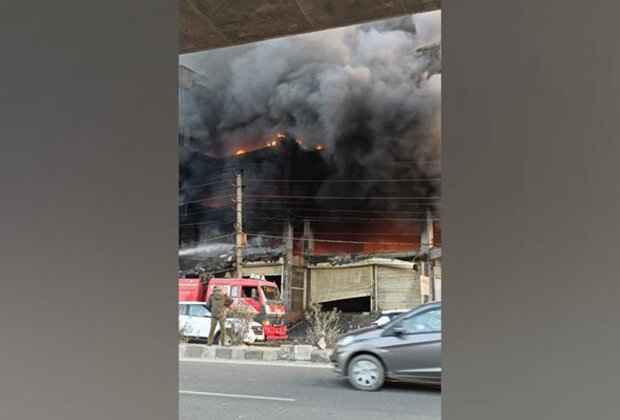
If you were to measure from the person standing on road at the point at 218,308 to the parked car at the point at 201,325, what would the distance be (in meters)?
0.04

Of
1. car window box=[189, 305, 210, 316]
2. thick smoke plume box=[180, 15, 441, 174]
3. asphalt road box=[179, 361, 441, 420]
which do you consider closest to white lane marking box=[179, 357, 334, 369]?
asphalt road box=[179, 361, 441, 420]

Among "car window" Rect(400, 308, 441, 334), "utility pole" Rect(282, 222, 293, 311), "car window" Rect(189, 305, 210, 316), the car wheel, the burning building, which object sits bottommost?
the car wheel

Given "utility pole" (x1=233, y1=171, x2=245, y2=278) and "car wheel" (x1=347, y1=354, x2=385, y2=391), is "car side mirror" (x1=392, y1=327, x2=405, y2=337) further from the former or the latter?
"utility pole" (x1=233, y1=171, x2=245, y2=278)

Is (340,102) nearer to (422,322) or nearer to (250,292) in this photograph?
(250,292)

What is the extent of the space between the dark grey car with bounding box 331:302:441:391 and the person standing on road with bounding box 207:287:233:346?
5.69 ft

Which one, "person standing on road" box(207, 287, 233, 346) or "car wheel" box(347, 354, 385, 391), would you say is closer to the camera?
"car wheel" box(347, 354, 385, 391)

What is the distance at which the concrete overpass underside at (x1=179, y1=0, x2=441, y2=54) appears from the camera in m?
2.06

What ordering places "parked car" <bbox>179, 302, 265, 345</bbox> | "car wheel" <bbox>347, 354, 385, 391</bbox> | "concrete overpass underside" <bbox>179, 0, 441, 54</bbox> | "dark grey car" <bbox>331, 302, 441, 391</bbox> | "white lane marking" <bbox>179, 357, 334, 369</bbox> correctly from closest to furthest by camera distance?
"concrete overpass underside" <bbox>179, 0, 441, 54</bbox>
"dark grey car" <bbox>331, 302, 441, 391</bbox>
"car wheel" <bbox>347, 354, 385, 391</bbox>
"white lane marking" <bbox>179, 357, 334, 369</bbox>
"parked car" <bbox>179, 302, 265, 345</bbox>

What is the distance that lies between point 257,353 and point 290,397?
111cm
